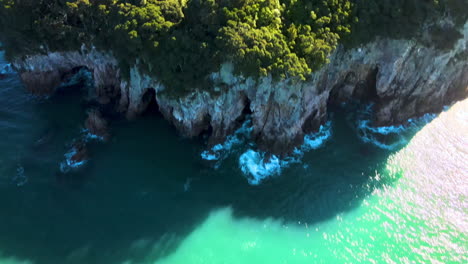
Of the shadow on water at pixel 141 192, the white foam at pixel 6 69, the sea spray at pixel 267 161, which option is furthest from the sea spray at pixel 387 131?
the white foam at pixel 6 69

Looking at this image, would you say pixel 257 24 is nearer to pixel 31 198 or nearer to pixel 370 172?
pixel 370 172

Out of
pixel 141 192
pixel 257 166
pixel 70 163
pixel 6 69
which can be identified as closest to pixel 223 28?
pixel 257 166

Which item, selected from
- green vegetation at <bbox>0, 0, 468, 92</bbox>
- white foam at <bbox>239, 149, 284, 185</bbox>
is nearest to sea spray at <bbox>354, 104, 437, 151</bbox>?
green vegetation at <bbox>0, 0, 468, 92</bbox>

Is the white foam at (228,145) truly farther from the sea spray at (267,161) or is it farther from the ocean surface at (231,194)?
the sea spray at (267,161)

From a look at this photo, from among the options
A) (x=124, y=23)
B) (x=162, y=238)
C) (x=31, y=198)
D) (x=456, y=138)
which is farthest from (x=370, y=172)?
(x=31, y=198)

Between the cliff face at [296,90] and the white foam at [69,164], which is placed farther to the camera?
the white foam at [69,164]

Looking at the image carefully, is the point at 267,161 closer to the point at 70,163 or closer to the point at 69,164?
the point at 70,163
